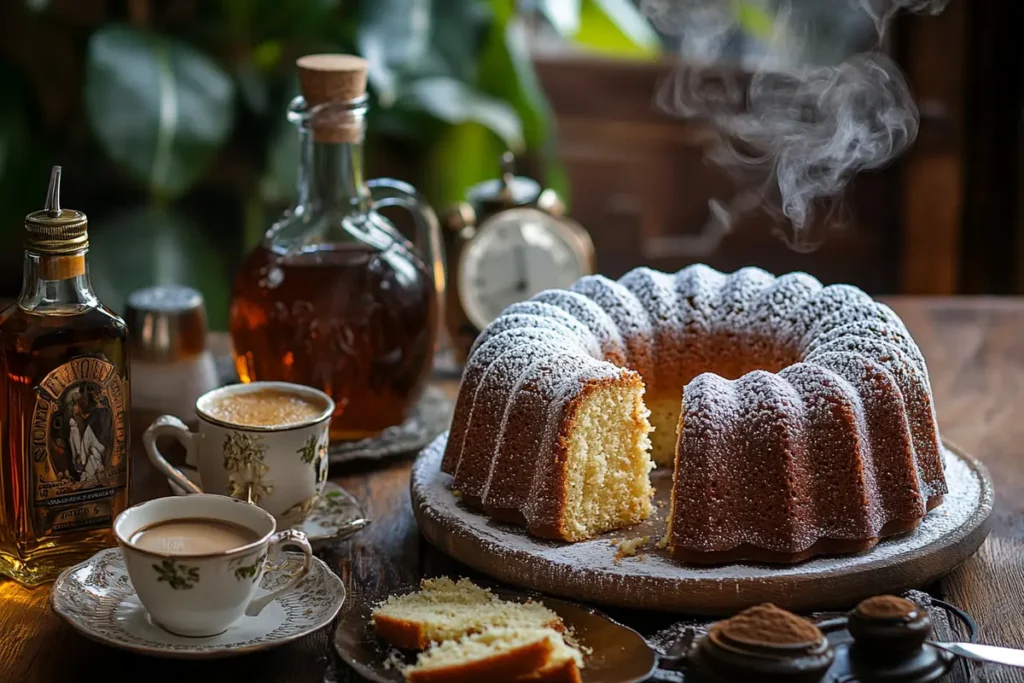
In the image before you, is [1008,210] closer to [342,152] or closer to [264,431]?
[342,152]

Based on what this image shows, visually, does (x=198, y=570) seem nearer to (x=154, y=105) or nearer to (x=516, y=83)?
(x=154, y=105)

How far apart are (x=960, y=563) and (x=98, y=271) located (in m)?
2.12

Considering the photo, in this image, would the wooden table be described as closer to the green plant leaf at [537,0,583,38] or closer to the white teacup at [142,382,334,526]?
the white teacup at [142,382,334,526]

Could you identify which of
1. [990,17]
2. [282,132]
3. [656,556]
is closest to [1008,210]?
[990,17]

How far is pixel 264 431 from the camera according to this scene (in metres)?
1.45

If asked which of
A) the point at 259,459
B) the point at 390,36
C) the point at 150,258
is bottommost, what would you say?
the point at 150,258

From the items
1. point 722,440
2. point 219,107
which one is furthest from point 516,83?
point 722,440

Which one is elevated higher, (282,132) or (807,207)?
(282,132)

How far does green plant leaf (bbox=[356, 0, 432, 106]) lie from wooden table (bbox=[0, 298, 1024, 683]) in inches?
45.1

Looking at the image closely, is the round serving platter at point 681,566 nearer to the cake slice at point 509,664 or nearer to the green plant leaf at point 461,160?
the cake slice at point 509,664

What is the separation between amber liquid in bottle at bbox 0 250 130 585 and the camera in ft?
4.48

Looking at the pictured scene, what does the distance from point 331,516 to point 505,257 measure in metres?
0.71

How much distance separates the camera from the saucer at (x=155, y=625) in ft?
3.98

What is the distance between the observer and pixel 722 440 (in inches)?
55.3
